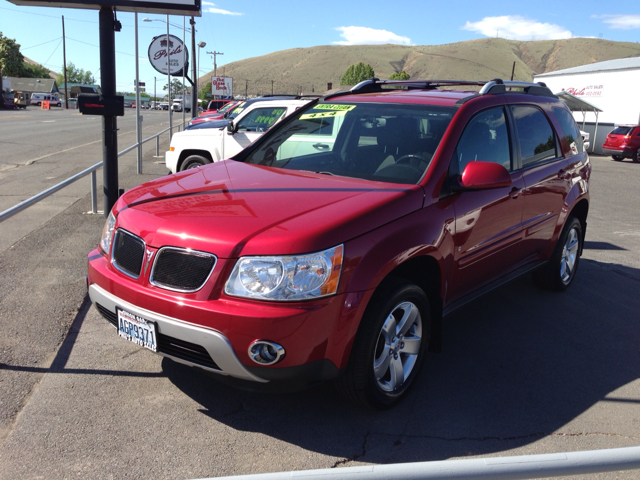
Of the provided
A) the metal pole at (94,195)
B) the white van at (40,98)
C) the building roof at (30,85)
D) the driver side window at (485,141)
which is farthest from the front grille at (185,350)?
the building roof at (30,85)

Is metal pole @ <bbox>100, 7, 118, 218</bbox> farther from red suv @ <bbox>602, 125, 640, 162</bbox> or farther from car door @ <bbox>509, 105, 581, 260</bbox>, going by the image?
red suv @ <bbox>602, 125, 640, 162</bbox>

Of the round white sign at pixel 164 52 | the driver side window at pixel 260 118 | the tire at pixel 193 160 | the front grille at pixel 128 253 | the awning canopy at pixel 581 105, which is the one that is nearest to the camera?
the front grille at pixel 128 253

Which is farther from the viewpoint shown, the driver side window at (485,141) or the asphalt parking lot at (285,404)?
the driver side window at (485,141)

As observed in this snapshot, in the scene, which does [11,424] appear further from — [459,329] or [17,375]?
[459,329]

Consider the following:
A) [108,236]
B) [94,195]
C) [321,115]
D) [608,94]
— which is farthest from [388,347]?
[608,94]

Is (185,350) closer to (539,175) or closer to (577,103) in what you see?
(539,175)

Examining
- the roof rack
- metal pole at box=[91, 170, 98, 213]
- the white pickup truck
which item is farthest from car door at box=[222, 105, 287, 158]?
the roof rack

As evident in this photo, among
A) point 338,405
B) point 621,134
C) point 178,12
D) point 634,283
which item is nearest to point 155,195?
point 338,405

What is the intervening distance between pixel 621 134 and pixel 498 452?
87.3 feet

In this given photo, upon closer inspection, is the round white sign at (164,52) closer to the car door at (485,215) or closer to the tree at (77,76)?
the car door at (485,215)

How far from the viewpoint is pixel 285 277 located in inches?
110

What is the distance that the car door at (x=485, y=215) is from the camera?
378cm

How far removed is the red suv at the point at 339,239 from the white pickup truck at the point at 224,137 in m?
5.38

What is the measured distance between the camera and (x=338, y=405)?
3451mm
